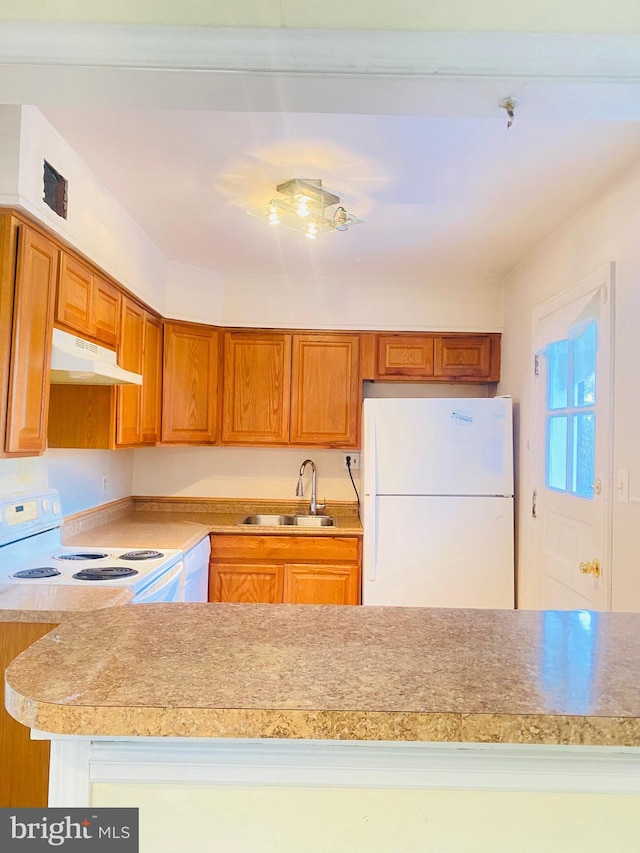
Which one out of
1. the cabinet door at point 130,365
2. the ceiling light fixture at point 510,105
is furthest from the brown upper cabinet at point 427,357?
the ceiling light fixture at point 510,105

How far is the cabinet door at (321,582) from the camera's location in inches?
125

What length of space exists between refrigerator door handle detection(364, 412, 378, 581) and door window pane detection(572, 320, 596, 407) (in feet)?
3.52

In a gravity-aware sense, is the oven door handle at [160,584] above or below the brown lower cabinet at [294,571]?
above

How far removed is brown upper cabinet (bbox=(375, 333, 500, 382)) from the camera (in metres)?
3.53

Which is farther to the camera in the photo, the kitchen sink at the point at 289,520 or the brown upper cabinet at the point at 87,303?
the kitchen sink at the point at 289,520

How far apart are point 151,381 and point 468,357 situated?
6.39 ft

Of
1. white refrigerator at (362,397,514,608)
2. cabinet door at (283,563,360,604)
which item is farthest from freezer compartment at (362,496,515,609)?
cabinet door at (283,563,360,604)

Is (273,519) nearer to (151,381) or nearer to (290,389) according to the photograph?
(290,389)

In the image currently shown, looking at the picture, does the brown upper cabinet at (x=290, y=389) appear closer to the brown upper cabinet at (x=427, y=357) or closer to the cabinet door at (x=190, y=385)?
the cabinet door at (x=190, y=385)

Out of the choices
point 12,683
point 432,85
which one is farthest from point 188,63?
point 12,683

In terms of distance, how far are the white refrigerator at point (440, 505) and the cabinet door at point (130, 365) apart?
4.12 ft

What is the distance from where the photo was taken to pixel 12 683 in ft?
2.37

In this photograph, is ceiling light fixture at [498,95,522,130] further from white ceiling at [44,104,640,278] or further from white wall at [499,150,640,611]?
white wall at [499,150,640,611]

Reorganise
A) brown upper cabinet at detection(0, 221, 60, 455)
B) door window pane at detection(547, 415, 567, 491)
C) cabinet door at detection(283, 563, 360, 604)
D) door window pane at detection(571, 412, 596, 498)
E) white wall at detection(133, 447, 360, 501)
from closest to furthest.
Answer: brown upper cabinet at detection(0, 221, 60, 455)
door window pane at detection(571, 412, 596, 498)
door window pane at detection(547, 415, 567, 491)
cabinet door at detection(283, 563, 360, 604)
white wall at detection(133, 447, 360, 501)
